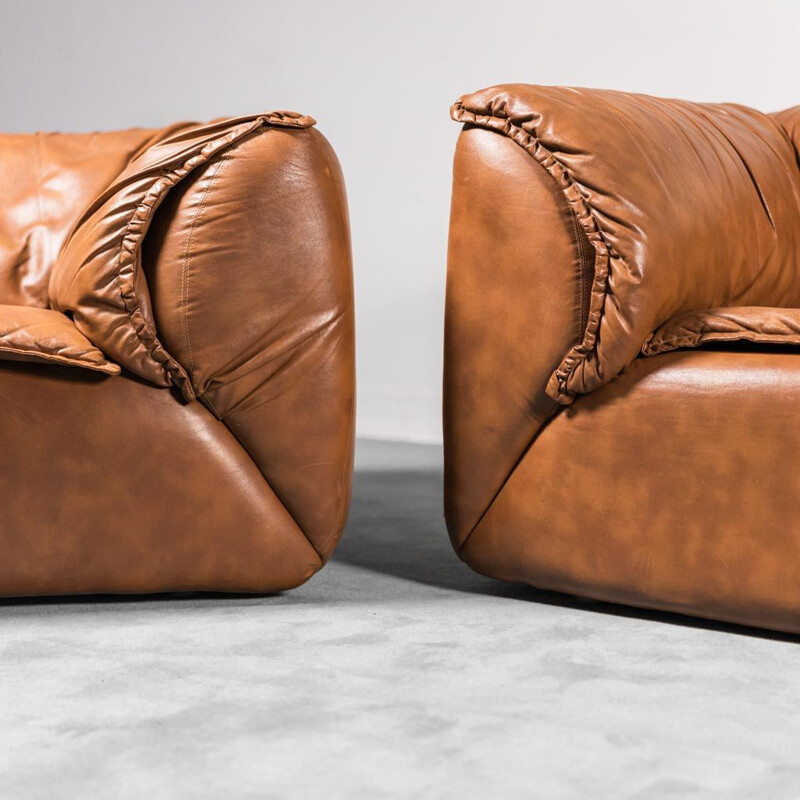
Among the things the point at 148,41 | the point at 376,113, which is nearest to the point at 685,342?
the point at 376,113

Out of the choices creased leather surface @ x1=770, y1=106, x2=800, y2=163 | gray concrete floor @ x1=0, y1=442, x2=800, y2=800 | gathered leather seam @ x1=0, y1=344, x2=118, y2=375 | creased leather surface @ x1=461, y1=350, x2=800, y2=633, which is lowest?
gray concrete floor @ x1=0, y1=442, x2=800, y2=800

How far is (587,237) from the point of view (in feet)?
4.24

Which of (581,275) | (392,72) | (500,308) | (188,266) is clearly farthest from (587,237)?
(392,72)

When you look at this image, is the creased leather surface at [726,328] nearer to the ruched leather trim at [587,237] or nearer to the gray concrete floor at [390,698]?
the ruched leather trim at [587,237]

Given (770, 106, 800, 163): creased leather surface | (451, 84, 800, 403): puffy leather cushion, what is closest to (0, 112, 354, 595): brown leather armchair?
(451, 84, 800, 403): puffy leather cushion

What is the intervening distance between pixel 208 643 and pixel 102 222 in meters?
0.53

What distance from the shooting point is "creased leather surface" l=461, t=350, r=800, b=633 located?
1.22 m

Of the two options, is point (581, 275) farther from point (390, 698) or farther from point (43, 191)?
point (43, 191)

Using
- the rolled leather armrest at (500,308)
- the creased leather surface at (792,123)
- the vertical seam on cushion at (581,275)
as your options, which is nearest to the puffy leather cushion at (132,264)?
the rolled leather armrest at (500,308)

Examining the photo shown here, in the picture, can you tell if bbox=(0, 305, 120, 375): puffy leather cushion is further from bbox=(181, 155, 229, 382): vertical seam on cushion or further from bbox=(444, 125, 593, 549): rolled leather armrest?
bbox=(444, 125, 593, 549): rolled leather armrest

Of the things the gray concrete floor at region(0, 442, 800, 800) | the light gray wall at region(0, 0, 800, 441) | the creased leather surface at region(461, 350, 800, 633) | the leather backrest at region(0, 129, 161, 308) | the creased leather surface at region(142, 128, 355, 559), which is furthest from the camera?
the light gray wall at region(0, 0, 800, 441)

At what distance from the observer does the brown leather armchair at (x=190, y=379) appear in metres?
1.29

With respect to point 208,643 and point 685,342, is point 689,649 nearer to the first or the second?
point 685,342

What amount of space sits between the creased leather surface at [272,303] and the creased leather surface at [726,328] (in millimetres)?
407
